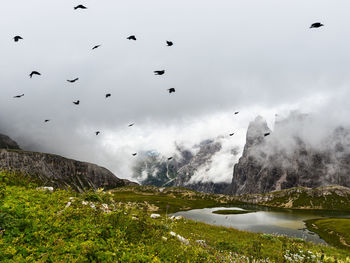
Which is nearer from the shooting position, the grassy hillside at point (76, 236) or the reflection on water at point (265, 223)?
the grassy hillside at point (76, 236)

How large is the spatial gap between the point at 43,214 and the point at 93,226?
7.64 feet

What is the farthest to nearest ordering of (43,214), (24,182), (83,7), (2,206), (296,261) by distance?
(83,7) → (24,182) → (296,261) → (43,214) → (2,206)

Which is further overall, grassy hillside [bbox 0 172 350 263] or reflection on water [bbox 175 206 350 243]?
reflection on water [bbox 175 206 350 243]

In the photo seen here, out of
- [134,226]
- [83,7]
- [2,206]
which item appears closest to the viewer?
[2,206]

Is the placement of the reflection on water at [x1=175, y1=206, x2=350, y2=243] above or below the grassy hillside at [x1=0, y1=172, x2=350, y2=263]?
below

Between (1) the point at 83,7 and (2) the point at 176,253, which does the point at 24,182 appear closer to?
(2) the point at 176,253

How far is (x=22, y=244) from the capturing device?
23.1 feet

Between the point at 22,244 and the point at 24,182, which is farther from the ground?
the point at 24,182

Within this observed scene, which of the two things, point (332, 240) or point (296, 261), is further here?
point (332, 240)

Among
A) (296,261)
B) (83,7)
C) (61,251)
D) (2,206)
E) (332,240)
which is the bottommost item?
(332,240)

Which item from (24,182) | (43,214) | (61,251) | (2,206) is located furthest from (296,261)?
(24,182)

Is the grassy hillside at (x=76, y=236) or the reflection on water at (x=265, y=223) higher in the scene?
the grassy hillside at (x=76, y=236)

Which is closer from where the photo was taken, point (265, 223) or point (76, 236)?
point (76, 236)

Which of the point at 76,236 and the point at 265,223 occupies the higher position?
the point at 76,236
